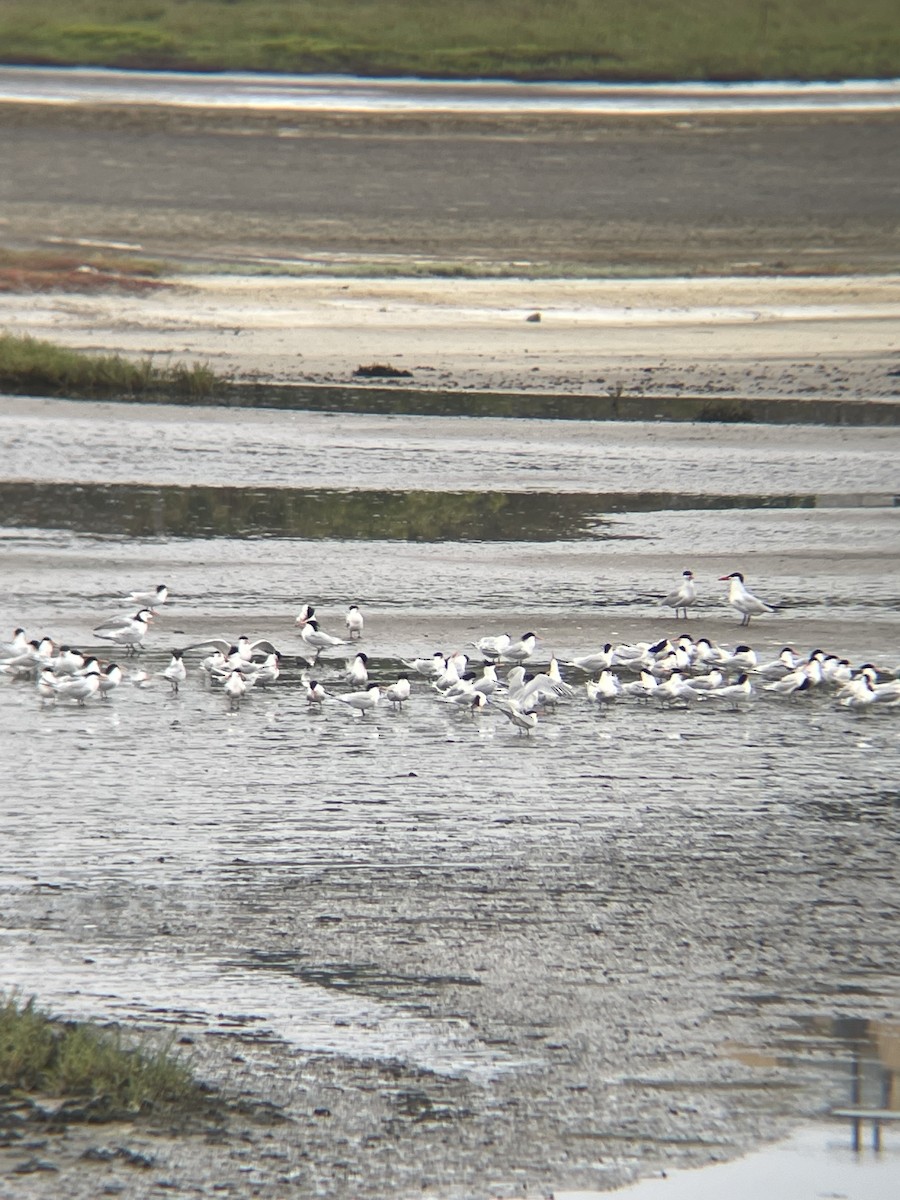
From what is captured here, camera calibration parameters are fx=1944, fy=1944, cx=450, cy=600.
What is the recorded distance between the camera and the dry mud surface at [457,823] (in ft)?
22.5

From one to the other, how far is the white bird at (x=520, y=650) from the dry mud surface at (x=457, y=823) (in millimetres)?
548

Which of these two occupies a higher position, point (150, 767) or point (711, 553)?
point (711, 553)

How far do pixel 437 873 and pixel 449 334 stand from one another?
718 inches

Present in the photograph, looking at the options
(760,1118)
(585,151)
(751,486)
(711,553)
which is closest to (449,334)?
(751,486)

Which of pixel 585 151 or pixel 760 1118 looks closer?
pixel 760 1118

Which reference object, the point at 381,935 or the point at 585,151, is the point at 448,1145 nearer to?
the point at 381,935

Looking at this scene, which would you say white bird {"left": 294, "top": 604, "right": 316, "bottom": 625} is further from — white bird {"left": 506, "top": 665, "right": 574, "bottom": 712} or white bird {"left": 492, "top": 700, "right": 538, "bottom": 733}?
white bird {"left": 492, "top": 700, "right": 538, "bottom": 733}

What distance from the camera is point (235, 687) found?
12.5 meters

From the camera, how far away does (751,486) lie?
19.6 metres

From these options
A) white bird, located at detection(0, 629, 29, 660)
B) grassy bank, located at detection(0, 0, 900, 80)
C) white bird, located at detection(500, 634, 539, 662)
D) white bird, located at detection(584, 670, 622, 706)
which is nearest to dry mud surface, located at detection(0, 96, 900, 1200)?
white bird, located at detection(0, 629, 29, 660)

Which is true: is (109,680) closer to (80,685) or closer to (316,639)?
(80,685)

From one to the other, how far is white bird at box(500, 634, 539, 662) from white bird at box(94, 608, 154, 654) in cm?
251

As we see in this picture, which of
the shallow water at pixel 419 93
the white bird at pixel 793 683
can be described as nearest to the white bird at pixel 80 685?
the white bird at pixel 793 683

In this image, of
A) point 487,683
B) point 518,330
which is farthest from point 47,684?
point 518,330
